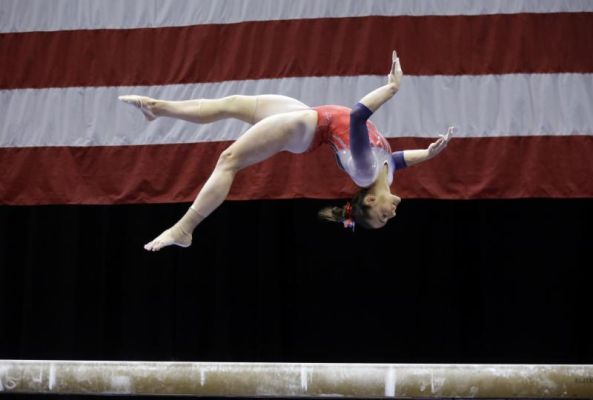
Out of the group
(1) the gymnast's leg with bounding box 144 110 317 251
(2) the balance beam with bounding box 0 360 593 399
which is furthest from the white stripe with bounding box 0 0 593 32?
(2) the balance beam with bounding box 0 360 593 399

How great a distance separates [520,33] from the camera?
5355 millimetres

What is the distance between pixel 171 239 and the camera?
11.9 ft

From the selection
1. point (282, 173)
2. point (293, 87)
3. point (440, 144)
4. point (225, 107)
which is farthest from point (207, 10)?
point (440, 144)

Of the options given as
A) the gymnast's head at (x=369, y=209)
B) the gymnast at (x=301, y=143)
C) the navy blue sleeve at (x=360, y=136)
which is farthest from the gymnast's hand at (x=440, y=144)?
the navy blue sleeve at (x=360, y=136)

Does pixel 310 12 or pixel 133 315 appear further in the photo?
pixel 133 315

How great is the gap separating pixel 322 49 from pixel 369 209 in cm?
184

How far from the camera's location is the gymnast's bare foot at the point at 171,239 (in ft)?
11.8

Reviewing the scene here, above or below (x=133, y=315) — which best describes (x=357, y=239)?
above

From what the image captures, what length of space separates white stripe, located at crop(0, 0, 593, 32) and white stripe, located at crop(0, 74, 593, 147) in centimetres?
39

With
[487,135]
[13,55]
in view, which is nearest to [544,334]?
[487,135]

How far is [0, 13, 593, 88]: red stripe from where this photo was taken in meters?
5.35

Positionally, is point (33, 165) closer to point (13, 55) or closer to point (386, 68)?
point (13, 55)

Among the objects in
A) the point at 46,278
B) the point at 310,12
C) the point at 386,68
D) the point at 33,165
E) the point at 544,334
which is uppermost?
the point at 310,12

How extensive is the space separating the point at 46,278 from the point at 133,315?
0.67 meters
